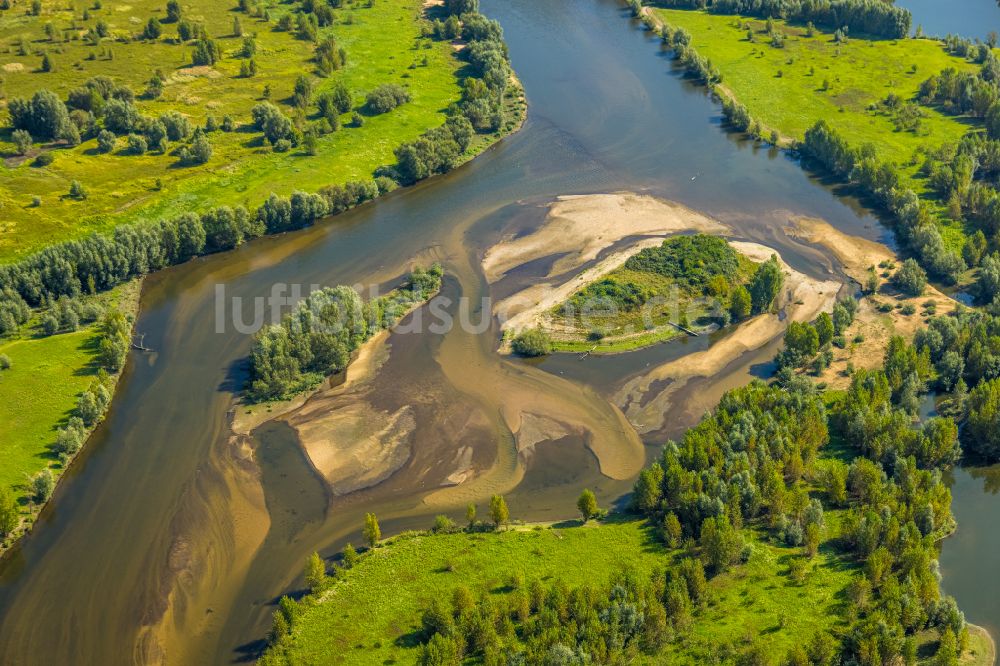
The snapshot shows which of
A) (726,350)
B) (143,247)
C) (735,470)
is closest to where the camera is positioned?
(735,470)

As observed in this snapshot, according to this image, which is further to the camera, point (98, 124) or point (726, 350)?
point (98, 124)

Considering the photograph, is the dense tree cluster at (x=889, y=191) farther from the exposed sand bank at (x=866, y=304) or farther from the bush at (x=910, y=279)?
the bush at (x=910, y=279)

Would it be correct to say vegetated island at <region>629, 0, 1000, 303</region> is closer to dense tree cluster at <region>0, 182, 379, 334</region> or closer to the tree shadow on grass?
dense tree cluster at <region>0, 182, 379, 334</region>

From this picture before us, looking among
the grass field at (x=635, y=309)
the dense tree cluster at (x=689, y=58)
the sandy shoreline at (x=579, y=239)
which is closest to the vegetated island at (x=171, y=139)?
the sandy shoreline at (x=579, y=239)

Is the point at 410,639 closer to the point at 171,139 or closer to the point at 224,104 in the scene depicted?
the point at 171,139

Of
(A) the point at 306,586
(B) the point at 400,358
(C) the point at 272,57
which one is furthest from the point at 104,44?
(A) the point at 306,586

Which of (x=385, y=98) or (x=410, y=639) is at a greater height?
(x=385, y=98)

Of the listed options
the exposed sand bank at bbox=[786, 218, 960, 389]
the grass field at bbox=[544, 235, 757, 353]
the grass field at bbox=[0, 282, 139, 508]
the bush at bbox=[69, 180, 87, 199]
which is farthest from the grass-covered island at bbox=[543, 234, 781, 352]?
the bush at bbox=[69, 180, 87, 199]

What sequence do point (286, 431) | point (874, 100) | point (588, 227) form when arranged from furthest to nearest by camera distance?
point (874, 100) → point (588, 227) → point (286, 431)

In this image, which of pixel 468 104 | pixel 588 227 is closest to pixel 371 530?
pixel 588 227
